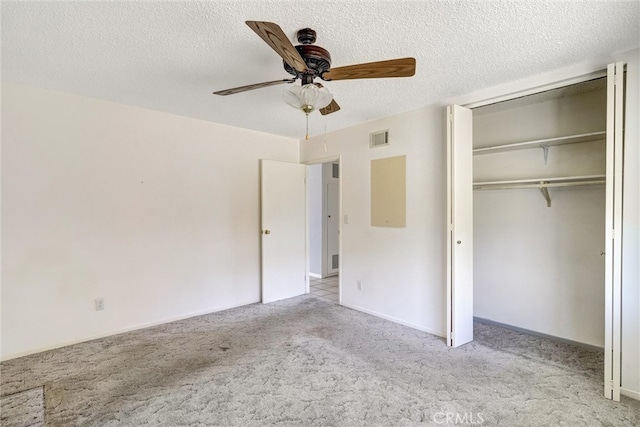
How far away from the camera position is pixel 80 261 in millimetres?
2965

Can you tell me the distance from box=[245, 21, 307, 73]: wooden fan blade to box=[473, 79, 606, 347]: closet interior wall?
2465 millimetres

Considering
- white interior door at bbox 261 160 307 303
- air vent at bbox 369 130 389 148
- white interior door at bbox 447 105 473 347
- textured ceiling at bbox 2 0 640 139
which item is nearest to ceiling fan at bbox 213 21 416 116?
textured ceiling at bbox 2 0 640 139

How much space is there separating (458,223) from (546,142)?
3.59ft

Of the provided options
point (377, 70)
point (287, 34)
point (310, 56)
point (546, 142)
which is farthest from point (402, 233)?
point (287, 34)

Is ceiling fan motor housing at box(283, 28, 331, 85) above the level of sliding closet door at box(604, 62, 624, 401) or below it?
above

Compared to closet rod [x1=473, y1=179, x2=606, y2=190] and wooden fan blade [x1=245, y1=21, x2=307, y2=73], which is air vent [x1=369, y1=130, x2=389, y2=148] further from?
wooden fan blade [x1=245, y1=21, x2=307, y2=73]

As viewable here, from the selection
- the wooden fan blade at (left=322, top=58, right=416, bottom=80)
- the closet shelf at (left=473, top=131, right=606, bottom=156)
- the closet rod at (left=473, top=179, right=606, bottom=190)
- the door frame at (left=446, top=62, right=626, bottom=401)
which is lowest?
the door frame at (left=446, top=62, right=626, bottom=401)

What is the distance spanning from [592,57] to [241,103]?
9.50 ft

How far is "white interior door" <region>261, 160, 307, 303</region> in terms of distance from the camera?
168 inches

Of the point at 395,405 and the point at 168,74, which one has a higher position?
the point at 168,74

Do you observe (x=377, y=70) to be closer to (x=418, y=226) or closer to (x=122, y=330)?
(x=418, y=226)

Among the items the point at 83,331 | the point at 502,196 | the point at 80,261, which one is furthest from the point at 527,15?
the point at 83,331

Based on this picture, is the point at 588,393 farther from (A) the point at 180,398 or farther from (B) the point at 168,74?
(B) the point at 168,74

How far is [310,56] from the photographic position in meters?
1.87
